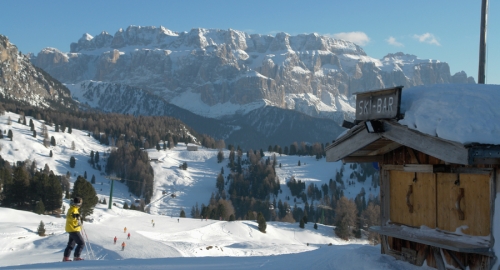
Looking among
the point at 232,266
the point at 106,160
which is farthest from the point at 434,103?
the point at 106,160

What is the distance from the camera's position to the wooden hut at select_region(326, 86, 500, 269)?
7.00 meters

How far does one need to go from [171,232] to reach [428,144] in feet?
196

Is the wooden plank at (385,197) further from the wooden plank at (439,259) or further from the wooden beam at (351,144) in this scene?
the wooden plank at (439,259)

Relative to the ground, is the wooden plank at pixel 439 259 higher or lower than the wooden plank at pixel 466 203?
lower

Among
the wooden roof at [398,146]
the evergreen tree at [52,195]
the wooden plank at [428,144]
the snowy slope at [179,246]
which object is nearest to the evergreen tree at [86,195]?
the snowy slope at [179,246]

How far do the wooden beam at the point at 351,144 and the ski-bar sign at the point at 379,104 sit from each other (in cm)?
31

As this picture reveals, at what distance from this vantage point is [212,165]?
18388 centimetres

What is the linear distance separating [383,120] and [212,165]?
176756 mm

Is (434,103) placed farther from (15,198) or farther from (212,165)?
(212,165)

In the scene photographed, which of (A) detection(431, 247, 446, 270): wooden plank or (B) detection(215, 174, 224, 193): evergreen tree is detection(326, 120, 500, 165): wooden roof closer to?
(A) detection(431, 247, 446, 270): wooden plank

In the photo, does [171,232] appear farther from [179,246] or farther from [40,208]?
[40,208]

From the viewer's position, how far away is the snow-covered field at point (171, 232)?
10500 mm

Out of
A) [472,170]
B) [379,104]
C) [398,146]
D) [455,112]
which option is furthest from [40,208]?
[455,112]

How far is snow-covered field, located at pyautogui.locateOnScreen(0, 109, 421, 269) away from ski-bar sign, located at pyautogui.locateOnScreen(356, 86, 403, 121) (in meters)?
2.60
